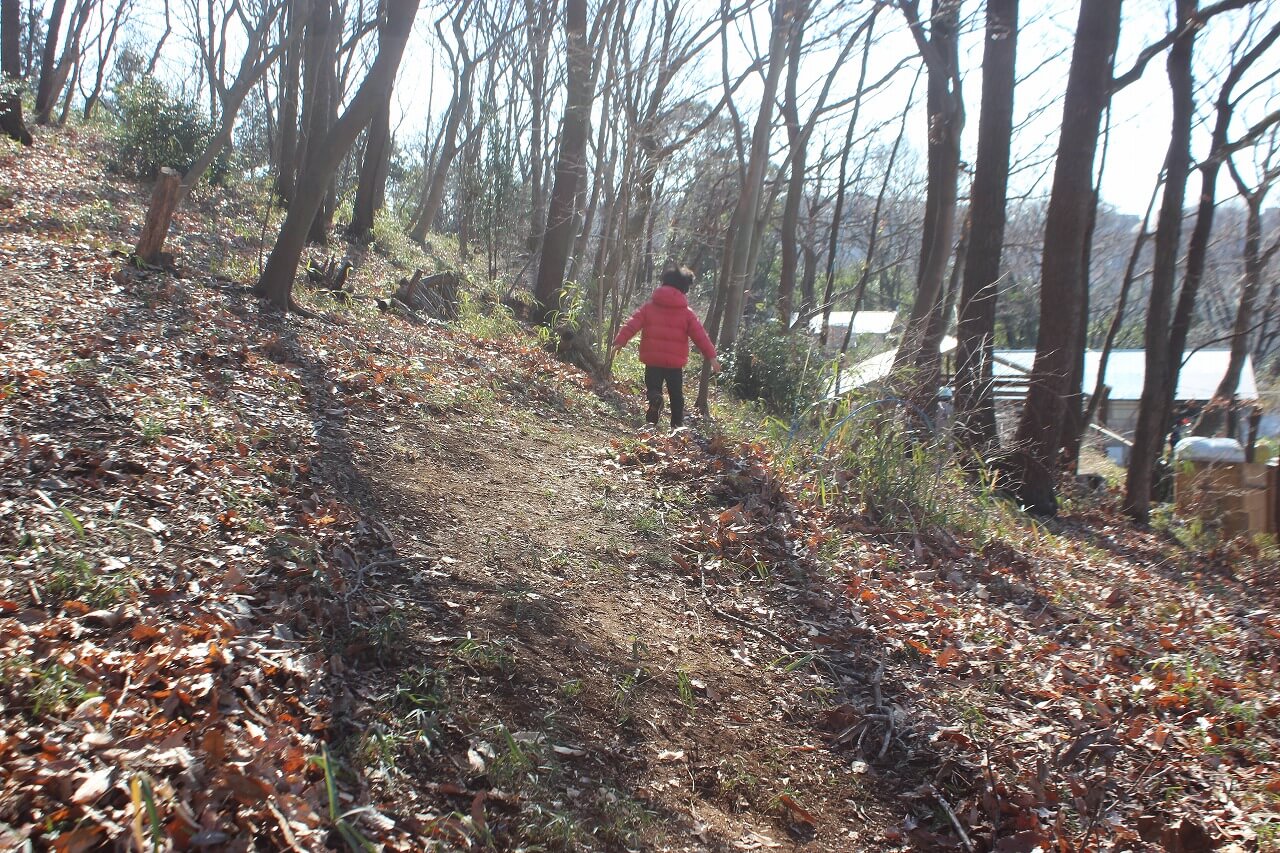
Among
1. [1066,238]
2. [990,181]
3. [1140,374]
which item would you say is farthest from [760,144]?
[1140,374]

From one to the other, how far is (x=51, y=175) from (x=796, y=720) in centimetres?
1476

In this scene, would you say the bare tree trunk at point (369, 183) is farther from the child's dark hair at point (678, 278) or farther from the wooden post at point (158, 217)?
the child's dark hair at point (678, 278)

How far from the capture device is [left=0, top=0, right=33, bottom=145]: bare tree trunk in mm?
15508

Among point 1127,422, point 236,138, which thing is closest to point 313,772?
point 236,138

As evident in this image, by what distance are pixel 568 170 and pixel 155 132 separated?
7704 millimetres

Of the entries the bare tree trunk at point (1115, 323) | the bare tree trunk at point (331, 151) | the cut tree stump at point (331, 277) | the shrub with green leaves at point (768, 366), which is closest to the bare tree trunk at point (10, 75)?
the cut tree stump at point (331, 277)

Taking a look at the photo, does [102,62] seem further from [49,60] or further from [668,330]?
[668,330]

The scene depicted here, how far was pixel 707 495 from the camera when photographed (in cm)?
706

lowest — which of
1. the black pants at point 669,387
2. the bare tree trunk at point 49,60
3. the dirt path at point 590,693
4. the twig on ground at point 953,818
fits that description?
the twig on ground at point 953,818

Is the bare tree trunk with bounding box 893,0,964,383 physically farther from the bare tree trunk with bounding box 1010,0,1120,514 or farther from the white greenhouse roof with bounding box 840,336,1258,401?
the white greenhouse roof with bounding box 840,336,1258,401

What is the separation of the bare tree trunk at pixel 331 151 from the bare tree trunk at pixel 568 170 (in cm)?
432

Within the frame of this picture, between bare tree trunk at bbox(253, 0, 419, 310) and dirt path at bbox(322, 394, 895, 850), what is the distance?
162 inches

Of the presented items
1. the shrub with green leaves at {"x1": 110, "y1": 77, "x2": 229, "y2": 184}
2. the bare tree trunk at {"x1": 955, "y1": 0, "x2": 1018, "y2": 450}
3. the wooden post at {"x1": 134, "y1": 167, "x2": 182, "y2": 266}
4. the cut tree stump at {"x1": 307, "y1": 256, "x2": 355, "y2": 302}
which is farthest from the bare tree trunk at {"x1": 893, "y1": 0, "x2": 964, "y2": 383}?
the shrub with green leaves at {"x1": 110, "y1": 77, "x2": 229, "y2": 184}

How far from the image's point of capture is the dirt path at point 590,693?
3281mm
